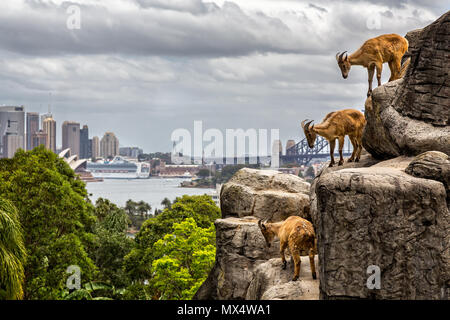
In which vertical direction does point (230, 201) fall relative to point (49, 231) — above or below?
above

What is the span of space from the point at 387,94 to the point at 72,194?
17.0 metres

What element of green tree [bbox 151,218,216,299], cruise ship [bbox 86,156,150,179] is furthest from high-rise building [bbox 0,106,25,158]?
green tree [bbox 151,218,216,299]

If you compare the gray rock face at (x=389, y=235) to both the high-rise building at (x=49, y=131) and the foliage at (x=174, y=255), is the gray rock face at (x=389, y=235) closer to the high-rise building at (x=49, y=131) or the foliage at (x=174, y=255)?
the foliage at (x=174, y=255)

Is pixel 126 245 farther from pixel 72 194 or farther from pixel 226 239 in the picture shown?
pixel 226 239

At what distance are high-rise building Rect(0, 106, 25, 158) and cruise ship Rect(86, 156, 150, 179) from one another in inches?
1232

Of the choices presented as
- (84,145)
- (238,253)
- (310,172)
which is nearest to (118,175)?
(84,145)

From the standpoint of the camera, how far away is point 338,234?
12555mm

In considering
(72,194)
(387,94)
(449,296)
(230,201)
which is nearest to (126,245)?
(72,194)

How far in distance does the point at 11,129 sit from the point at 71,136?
26.6 m

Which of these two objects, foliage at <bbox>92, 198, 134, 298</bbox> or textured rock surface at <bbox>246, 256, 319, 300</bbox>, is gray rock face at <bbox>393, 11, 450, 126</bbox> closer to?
textured rock surface at <bbox>246, 256, 319, 300</bbox>

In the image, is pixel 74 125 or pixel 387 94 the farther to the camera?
pixel 74 125

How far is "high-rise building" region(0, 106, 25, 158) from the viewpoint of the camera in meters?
150

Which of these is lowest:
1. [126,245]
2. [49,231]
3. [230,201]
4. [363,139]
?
[126,245]

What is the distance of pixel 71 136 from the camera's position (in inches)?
7121
